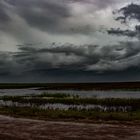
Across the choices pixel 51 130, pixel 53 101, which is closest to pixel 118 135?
pixel 51 130

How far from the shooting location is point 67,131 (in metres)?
21.7

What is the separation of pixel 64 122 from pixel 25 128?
3824mm

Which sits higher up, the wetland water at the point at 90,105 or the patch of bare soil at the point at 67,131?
the wetland water at the point at 90,105

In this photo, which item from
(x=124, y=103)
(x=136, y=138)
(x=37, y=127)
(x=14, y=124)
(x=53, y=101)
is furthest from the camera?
(x=53, y=101)

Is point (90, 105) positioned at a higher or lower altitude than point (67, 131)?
higher

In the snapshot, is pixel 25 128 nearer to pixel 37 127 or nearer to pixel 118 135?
pixel 37 127

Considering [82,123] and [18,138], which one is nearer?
[18,138]

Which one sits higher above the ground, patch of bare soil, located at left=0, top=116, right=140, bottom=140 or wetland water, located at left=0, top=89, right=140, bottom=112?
wetland water, located at left=0, top=89, right=140, bottom=112

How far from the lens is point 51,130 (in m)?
22.3

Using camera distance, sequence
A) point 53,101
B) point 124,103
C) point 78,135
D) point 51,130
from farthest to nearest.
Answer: point 53,101, point 124,103, point 51,130, point 78,135

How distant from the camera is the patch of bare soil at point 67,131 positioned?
64.5 ft

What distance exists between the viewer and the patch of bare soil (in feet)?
64.5

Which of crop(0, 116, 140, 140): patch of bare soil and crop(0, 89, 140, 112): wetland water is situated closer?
crop(0, 116, 140, 140): patch of bare soil

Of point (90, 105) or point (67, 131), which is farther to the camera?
point (90, 105)
